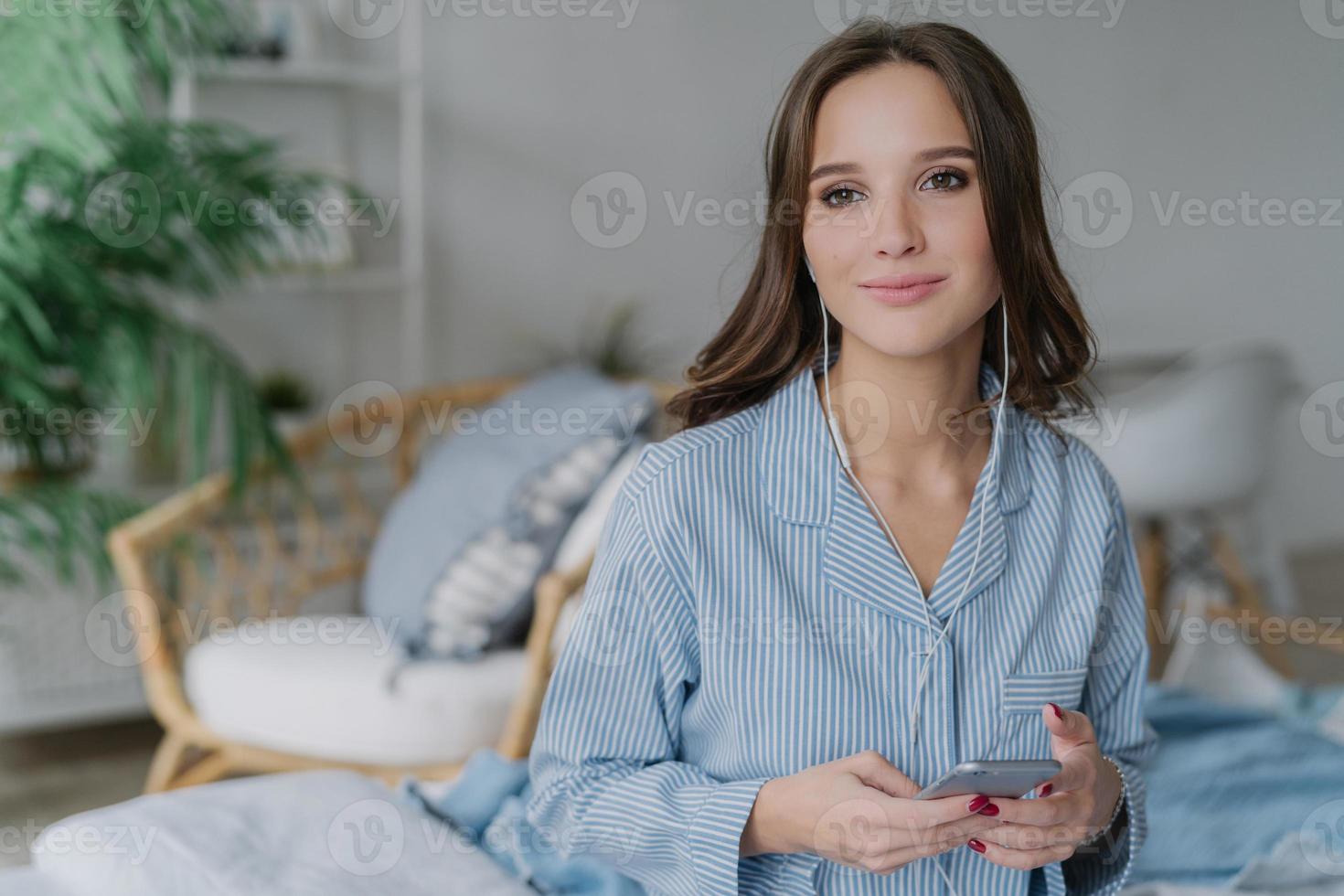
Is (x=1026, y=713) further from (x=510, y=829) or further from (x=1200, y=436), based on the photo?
(x=1200, y=436)

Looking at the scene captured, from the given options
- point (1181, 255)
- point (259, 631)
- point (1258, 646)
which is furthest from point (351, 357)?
point (1181, 255)

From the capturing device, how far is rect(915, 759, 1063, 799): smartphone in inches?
36.8

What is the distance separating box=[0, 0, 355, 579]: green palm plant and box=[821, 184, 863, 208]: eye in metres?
1.39

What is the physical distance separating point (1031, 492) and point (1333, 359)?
445 cm

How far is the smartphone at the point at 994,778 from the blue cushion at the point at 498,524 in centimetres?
148

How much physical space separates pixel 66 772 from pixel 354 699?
1.19 metres

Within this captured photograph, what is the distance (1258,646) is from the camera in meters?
3.40

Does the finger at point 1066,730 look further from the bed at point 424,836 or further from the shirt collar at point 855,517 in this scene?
the bed at point 424,836

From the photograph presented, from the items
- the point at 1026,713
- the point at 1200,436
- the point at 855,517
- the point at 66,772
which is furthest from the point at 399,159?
the point at 1026,713

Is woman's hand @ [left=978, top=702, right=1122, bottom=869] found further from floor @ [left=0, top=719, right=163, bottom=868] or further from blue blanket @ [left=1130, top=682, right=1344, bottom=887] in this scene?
floor @ [left=0, top=719, right=163, bottom=868]

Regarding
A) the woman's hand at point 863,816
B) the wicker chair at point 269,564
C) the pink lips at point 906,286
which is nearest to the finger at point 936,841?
the woman's hand at point 863,816

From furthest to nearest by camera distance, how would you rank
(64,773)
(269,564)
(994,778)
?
(64,773)
(269,564)
(994,778)

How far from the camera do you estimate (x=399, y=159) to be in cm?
357

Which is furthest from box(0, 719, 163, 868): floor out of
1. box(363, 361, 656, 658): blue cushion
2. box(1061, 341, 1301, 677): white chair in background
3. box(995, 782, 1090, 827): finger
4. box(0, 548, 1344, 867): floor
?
box(1061, 341, 1301, 677): white chair in background
